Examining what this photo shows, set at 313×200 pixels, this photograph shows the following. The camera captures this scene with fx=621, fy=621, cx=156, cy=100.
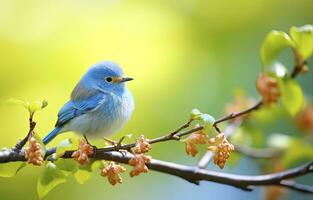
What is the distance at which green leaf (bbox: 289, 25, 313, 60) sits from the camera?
4.23 feet

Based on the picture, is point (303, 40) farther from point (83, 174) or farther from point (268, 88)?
point (83, 174)

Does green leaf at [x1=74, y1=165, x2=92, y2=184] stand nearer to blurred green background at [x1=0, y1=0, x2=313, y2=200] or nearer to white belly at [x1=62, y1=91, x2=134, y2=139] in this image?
white belly at [x1=62, y1=91, x2=134, y2=139]

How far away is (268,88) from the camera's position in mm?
1319

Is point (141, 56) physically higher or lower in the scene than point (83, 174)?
higher

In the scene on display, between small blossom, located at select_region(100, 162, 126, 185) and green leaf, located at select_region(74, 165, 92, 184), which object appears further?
green leaf, located at select_region(74, 165, 92, 184)

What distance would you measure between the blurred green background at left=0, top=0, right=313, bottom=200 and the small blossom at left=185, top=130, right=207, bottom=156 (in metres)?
0.84

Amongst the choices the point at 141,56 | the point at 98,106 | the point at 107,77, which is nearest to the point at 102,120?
the point at 98,106

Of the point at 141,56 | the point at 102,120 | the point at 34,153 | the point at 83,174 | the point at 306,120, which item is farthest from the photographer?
the point at 141,56

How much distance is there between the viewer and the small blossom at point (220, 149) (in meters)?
0.93

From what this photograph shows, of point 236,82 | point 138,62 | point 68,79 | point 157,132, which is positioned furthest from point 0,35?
point 236,82

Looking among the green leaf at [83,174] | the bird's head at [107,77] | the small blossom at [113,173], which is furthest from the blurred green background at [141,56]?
the small blossom at [113,173]

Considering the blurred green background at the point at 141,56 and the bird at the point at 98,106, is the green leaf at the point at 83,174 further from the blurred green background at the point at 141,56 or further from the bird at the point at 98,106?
the blurred green background at the point at 141,56

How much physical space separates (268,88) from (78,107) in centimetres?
40

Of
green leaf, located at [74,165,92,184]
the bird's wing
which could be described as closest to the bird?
the bird's wing
